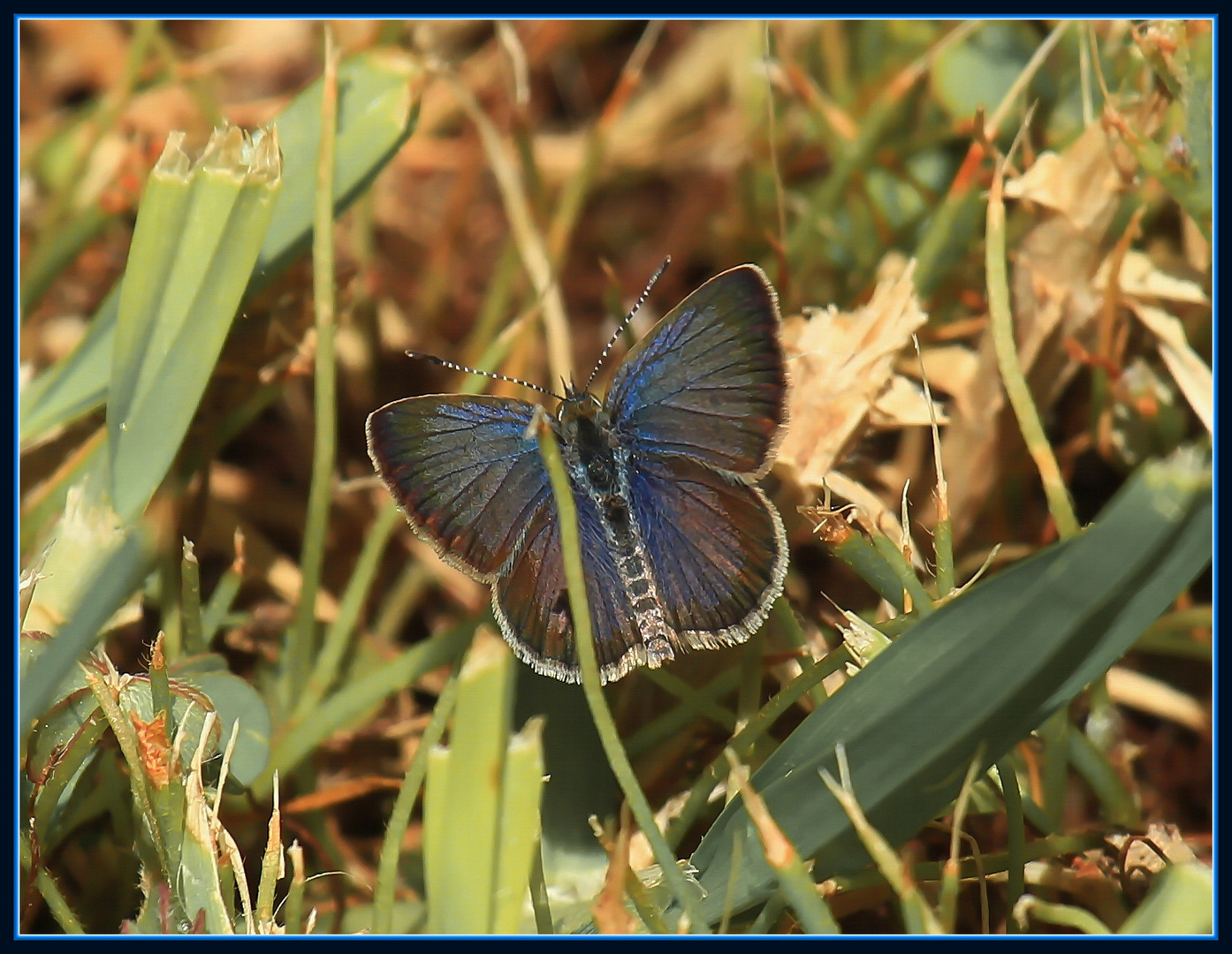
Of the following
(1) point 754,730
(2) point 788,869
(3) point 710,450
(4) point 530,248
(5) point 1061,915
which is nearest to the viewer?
(2) point 788,869

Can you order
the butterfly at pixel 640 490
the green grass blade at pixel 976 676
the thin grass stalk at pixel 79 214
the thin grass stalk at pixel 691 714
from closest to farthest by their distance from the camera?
the green grass blade at pixel 976 676 < the butterfly at pixel 640 490 < the thin grass stalk at pixel 691 714 < the thin grass stalk at pixel 79 214

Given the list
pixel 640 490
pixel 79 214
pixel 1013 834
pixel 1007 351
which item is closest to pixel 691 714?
pixel 640 490

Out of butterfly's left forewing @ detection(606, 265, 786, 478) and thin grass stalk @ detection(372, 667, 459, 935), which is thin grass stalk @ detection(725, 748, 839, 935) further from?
butterfly's left forewing @ detection(606, 265, 786, 478)

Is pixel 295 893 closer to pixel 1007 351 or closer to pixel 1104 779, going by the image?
pixel 1104 779

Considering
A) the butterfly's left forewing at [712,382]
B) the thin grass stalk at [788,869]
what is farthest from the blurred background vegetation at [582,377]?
the butterfly's left forewing at [712,382]

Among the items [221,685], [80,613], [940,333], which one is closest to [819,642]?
[940,333]

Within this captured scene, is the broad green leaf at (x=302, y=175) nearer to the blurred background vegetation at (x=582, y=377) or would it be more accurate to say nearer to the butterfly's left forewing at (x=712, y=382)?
the blurred background vegetation at (x=582, y=377)

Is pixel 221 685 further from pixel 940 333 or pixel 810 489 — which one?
pixel 940 333

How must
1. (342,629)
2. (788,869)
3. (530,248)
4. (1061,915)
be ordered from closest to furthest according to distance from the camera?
(788,869) → (1061,915) → (342,629) → (530,248)

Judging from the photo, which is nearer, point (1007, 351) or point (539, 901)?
point (539, 901)
